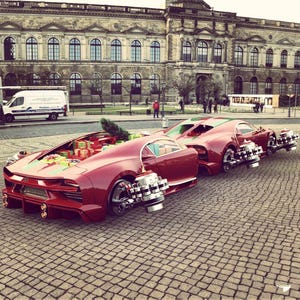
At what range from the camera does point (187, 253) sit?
4.86 metres

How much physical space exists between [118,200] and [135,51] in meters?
59.5

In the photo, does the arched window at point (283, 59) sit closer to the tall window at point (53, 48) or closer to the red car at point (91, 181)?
the tall window at point (53, 48)

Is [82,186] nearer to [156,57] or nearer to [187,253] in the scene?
[187,253]

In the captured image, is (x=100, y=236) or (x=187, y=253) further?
(x=100, y=236)

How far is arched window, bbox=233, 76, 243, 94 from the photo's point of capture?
230 ft

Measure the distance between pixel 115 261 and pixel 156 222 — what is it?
5.05 ft

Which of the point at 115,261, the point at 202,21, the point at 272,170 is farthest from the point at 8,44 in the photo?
the point at 115,261

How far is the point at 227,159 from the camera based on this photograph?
954 cm

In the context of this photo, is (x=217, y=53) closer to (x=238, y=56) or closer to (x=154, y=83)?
(x=238, y=56)

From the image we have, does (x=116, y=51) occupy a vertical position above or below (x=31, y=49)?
above

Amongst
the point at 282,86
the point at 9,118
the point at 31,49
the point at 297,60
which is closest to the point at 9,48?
the point at 31,49

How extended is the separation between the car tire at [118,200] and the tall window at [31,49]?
5702cm

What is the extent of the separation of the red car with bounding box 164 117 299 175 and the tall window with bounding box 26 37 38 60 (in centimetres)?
5280

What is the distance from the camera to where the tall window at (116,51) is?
61.4 m
